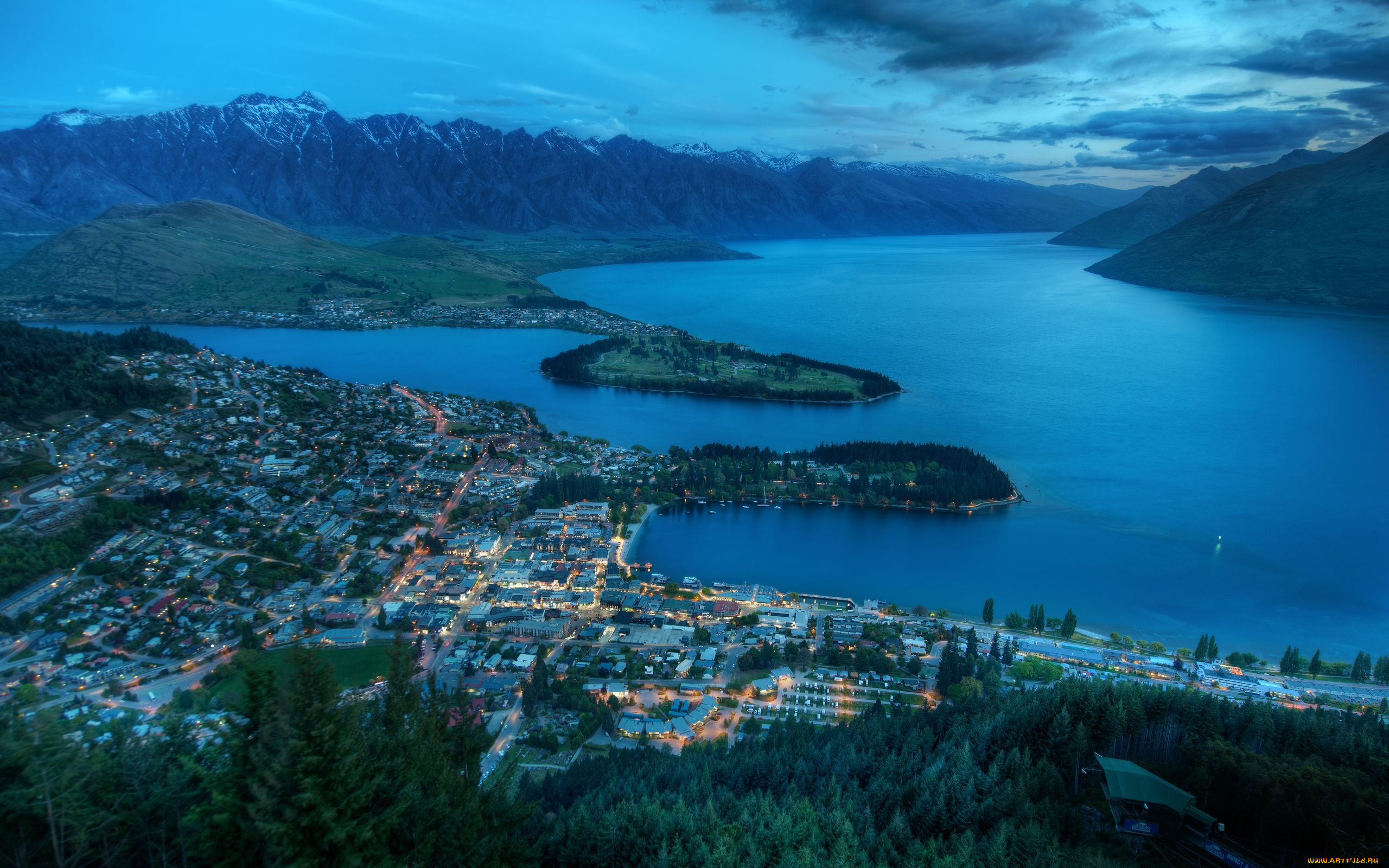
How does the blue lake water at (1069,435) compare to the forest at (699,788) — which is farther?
the blue lake water at (1069,435)

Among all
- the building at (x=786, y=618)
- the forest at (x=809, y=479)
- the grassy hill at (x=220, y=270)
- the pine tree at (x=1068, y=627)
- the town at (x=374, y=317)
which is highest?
the grassy hill at (x=220, y=270)

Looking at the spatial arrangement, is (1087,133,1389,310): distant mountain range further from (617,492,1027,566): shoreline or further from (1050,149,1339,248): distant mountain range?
(617,492,1027,566): shoreline

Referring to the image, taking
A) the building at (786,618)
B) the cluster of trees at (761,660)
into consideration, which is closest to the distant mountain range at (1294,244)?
the building at (786,618)

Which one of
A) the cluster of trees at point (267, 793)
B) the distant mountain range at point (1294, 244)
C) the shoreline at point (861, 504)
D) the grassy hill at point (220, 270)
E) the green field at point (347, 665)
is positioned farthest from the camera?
the distant mountain range at point (1294, 244)

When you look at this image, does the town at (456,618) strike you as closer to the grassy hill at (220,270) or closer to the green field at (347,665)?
the green field at (347,665)

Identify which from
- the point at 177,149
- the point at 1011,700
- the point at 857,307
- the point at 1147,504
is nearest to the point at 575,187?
the point at 177,149

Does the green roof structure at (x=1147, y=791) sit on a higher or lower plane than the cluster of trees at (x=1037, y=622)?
higher

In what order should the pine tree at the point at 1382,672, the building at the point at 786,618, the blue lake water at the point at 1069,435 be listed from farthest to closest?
the blue lake water at the point at 1069,435, the building at the point at 786,618, the pine tree at the point at 1382,672
